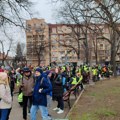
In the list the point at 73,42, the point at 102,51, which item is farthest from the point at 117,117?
the point at 102,51

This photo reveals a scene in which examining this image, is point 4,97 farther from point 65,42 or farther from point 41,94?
point 65,42

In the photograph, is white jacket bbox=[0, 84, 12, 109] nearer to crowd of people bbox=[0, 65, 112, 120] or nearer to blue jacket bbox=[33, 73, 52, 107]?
crowd of people bbox=[0, 65, 112, 120]

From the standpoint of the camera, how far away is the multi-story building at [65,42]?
53338 mm

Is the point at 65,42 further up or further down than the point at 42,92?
further up

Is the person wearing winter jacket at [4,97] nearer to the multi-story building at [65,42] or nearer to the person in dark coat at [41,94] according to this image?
the person in dark coat at [41,94]

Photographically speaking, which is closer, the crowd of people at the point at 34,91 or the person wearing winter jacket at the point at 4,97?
the person wearing winter jacket at the point at 4,97

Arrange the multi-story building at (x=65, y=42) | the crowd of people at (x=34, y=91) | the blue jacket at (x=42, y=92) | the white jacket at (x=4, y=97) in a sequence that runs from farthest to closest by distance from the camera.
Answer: the multi-story building at (x=65, y=42), the blue jacket at (x=42, y=92), the crowd of people at (x=34, y=91), the white jacket at (x=4, y=97)

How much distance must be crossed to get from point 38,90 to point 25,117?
2062mm

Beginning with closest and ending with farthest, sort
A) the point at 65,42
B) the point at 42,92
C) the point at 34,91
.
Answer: the point at 42,92 → the point at 34,91 → the point at 65,42

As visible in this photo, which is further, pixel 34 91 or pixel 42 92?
pixel 34 91

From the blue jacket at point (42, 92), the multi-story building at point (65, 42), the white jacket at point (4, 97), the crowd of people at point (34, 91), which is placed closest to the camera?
the white jacket at point (4, 97)

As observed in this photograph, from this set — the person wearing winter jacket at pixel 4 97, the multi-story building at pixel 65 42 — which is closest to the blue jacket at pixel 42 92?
the person wearing winter jacket at pixel 4 97

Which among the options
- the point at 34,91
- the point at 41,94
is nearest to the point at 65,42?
the point at 34,91

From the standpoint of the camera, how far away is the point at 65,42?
6731 centimetres
